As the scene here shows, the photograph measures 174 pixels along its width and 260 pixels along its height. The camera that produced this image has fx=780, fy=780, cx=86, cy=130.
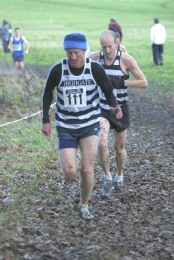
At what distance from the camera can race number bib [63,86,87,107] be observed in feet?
29.0

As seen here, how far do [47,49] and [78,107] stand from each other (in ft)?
108

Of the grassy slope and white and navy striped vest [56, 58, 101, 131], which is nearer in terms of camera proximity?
white and navy striped vest [56, 58, 101, 131]

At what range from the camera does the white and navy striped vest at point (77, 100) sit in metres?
8.84

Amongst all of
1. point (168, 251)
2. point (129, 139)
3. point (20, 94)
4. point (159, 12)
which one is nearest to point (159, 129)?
point (129, 139)

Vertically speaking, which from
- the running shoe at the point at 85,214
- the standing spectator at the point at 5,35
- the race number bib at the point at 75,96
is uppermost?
the race number bib at the point at 75,96

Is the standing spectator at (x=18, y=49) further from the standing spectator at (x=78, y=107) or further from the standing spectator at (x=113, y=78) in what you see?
the standing spectator at (x=78, y=107)

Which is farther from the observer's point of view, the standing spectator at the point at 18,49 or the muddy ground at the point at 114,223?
the standing spectator at the point at 18,49

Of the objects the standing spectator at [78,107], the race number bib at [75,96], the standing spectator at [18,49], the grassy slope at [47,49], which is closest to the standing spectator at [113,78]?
the grassy slope at [47,49]

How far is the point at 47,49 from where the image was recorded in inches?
1630

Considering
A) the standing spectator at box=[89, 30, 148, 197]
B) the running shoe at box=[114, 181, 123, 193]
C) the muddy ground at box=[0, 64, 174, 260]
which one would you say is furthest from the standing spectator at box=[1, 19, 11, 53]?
the standing spectator at box=[89, 30, 148, 197]

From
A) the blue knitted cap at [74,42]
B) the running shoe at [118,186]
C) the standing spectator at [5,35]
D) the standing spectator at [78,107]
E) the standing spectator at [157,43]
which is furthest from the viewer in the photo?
the standing spectator at [5,35]

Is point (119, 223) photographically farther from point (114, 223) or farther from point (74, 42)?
point (74, 42)

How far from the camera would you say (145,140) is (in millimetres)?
16469

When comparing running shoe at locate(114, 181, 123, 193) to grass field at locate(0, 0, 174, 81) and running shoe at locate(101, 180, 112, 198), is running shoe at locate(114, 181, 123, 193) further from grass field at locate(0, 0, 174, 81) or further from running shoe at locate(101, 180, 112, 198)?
grass field at locate(0, 0, 174, 81)
